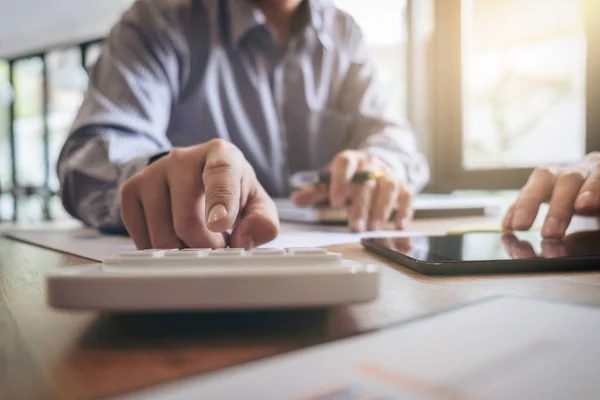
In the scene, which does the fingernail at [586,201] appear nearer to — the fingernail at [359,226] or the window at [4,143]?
the fingernail at [359,226]

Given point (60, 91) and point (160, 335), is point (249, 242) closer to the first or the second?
point (160, 335)

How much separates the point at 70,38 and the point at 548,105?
512cm

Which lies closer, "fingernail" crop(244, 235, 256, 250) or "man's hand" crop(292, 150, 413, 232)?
"fingernail" crop(244, 235, 256, 250)

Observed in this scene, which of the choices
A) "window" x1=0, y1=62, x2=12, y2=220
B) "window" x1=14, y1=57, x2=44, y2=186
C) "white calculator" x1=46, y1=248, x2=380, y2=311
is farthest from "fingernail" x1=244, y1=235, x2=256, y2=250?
"window" x1=0, y1=62, x2=12, y2=220

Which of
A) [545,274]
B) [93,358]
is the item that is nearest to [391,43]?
[545,274]

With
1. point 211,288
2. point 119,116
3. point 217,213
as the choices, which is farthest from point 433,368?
point 119,116

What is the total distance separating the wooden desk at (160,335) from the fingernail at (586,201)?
211 mm

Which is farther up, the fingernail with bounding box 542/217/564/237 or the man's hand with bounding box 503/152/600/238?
the man's hand with bounding box 503/152/600/238

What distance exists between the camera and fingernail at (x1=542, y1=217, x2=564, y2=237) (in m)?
0.46

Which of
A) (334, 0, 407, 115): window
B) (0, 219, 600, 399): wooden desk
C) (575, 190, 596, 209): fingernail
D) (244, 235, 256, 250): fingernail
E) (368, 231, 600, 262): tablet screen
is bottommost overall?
(368, 231, 600, 262): tablet screen

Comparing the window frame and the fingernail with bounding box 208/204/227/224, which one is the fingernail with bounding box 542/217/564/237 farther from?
the window frame

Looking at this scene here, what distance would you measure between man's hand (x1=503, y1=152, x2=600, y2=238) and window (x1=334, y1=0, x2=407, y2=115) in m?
0.90

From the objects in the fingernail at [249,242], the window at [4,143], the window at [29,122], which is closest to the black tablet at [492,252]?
the fingernail at [249,242]

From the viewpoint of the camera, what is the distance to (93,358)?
163mm
